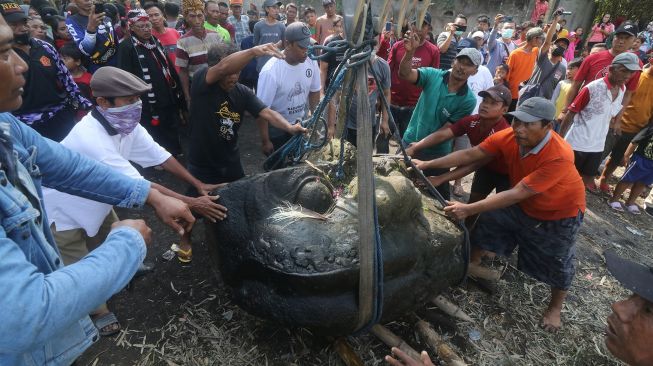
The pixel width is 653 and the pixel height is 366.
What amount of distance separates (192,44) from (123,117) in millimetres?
3027

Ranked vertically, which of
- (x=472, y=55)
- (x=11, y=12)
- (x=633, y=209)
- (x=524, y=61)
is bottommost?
(x=633, y=209)

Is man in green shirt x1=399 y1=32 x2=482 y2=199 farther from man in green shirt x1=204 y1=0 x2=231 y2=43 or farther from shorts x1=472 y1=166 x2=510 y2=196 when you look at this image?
man in green shirt x1=204 y1=0 x2=231 y2=43

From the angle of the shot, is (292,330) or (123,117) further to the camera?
(292,330)

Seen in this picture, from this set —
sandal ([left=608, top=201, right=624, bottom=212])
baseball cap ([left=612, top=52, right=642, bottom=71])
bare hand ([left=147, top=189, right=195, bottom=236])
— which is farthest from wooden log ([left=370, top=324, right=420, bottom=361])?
sandal ([left=608, top=201, right=624, bottom=212])

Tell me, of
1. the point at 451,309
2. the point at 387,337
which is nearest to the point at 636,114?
the point at 451,309

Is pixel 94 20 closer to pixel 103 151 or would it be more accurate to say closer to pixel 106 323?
pixel 103 151

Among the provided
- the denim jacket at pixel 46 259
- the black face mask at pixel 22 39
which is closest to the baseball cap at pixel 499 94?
the denim jacket at pixel 46 259

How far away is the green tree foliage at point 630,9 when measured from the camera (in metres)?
14.6

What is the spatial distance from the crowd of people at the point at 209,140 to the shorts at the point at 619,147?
0.02 metres

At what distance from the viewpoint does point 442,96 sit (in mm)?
3953

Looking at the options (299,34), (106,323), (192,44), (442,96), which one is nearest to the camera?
(106,323)

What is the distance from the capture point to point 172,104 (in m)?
4.70

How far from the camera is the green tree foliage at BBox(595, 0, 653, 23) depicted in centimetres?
1455

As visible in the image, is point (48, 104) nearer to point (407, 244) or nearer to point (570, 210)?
point (407, 244)
